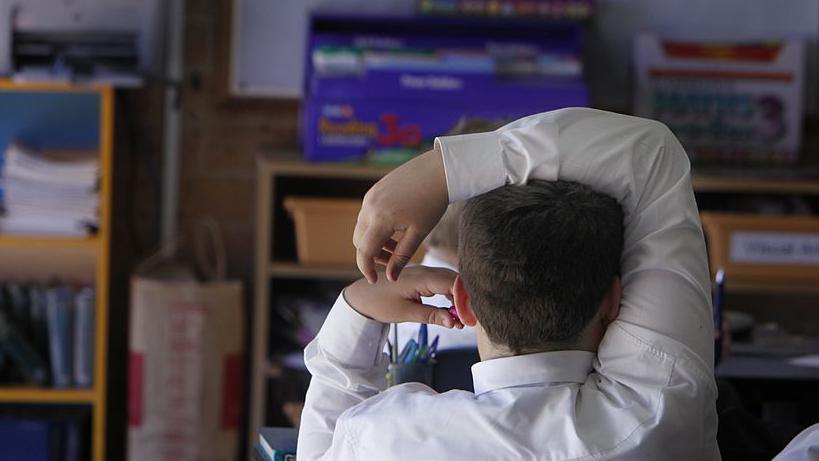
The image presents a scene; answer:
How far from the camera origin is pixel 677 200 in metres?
1.17

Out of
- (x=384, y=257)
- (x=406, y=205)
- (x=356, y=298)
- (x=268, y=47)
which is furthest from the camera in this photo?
(x=268, y=47)

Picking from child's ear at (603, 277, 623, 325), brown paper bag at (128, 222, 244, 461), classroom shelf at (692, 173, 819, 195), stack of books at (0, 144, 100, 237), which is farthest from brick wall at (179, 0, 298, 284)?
child's ear at (603, 277, 623, 325)

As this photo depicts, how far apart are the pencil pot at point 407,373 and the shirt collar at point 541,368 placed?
12.9 inches

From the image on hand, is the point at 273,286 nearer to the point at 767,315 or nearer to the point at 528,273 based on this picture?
the point at 767,315

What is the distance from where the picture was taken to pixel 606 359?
46.2 inches

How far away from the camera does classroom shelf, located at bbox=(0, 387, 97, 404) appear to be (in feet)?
10.7

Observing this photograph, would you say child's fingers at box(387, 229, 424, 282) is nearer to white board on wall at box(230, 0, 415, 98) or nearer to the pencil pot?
the pencil pot

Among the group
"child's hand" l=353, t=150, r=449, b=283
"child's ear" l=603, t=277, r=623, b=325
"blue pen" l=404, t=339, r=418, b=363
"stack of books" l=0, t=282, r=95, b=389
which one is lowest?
"stack of books" l=0, t=282, r=95, b=389

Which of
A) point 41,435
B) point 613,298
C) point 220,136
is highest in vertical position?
point 613,298

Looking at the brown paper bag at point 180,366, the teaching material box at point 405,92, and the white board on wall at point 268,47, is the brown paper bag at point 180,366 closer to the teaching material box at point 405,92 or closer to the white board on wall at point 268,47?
the teaching material box at point 405,92

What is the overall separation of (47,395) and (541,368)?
94.6 inches

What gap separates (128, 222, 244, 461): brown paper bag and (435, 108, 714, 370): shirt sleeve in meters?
2.26

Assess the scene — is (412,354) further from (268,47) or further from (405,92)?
(268,47)

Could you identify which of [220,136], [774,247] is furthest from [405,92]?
[774,247]
